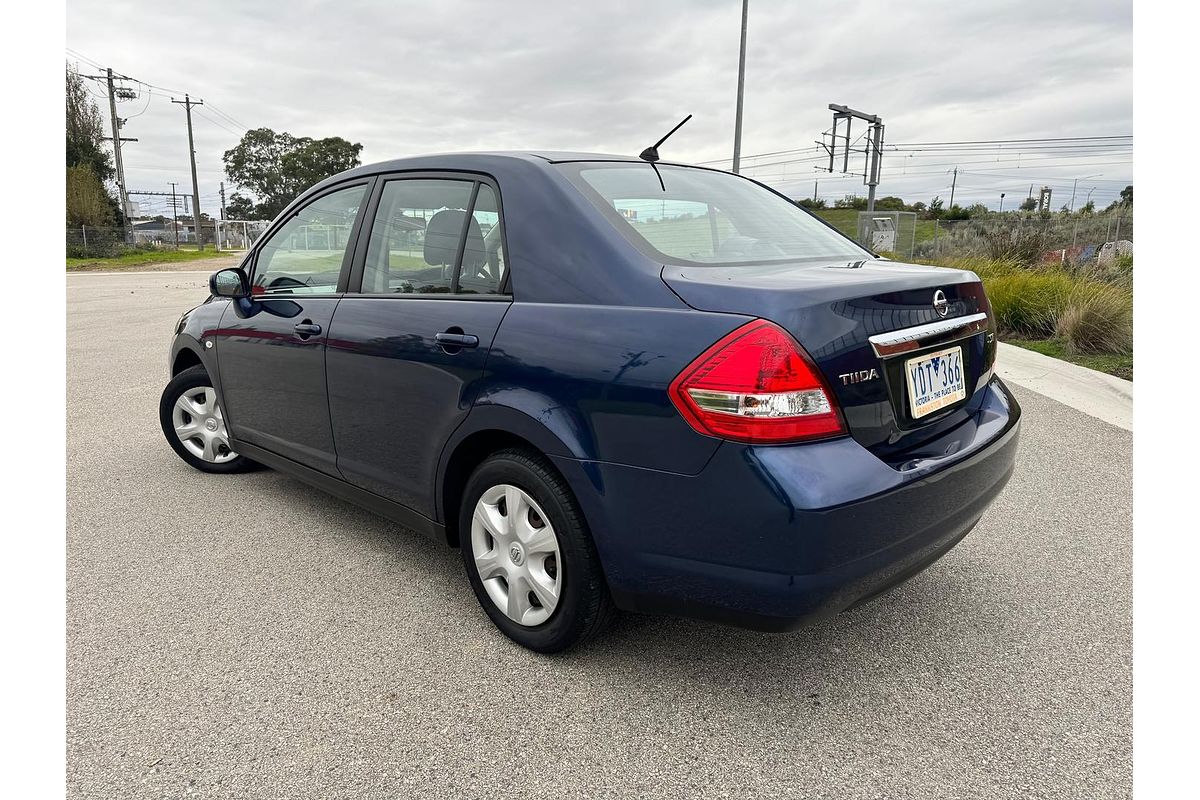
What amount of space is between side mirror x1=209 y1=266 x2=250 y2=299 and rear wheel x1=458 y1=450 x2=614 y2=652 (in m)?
1.96

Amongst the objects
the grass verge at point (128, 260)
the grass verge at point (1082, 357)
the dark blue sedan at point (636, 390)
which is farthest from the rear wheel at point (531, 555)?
the grass verge at point (128, 260)

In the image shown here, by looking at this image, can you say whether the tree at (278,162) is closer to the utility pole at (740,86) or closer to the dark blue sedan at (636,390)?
the utility pole at (740,86)

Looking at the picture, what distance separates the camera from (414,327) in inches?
112

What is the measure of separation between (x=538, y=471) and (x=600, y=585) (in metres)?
0.41

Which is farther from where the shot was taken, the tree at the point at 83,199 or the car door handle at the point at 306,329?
the tree at the point at 83,199

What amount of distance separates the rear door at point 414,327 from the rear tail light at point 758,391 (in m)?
0.85

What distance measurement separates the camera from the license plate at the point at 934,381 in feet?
7.48

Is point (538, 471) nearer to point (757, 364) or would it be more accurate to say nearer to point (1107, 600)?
point (757, 364)

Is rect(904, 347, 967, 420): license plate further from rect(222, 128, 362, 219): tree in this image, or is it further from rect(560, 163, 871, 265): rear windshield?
rect(222, 128, 362, 219): tree

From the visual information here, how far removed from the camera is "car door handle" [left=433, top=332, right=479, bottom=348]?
261 cm

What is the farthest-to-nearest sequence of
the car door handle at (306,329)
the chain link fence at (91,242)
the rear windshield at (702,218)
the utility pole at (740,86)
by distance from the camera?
the chain link fence at (91,242) → the utility pole at (740,86) → the car door handle at (306,329) → the rear windshield at (702,218)

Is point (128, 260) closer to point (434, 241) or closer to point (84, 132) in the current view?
point (84, 132)

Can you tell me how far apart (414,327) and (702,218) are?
44.7 inches

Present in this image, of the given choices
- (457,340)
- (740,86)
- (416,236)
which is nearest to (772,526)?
(457,340)
